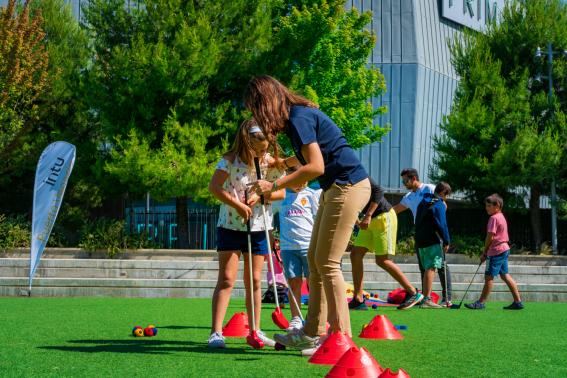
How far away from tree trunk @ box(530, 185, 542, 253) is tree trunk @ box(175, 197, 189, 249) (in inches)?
465

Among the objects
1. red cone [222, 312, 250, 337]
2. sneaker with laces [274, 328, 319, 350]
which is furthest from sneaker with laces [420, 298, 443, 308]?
sneaker with laces [274, 328, 319, 350]

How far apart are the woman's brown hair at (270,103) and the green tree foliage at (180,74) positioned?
1618cm

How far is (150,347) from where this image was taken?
6359 millimetres

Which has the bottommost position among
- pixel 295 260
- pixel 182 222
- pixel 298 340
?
pixel 182 222

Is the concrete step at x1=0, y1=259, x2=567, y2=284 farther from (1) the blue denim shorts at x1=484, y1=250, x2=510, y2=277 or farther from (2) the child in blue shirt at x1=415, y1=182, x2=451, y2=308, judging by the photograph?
(2) the child in blue shirt at x1=415, y1=182, x2=451, y2=308

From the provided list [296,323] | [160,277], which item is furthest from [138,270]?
[296,323]

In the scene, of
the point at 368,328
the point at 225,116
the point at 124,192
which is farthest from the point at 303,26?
the point at 368,328

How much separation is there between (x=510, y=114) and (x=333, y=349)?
2322 cm

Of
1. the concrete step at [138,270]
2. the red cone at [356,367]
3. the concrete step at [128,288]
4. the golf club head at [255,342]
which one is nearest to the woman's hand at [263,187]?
the golf club head at [255,342]

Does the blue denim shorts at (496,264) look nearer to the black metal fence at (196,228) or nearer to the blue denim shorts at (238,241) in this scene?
the blue denim shorts at (238,241)

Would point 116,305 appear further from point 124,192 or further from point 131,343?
point 124,192

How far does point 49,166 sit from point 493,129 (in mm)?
16865

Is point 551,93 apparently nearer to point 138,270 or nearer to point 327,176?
point 138,270

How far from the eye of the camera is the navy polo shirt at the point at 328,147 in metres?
5.50
